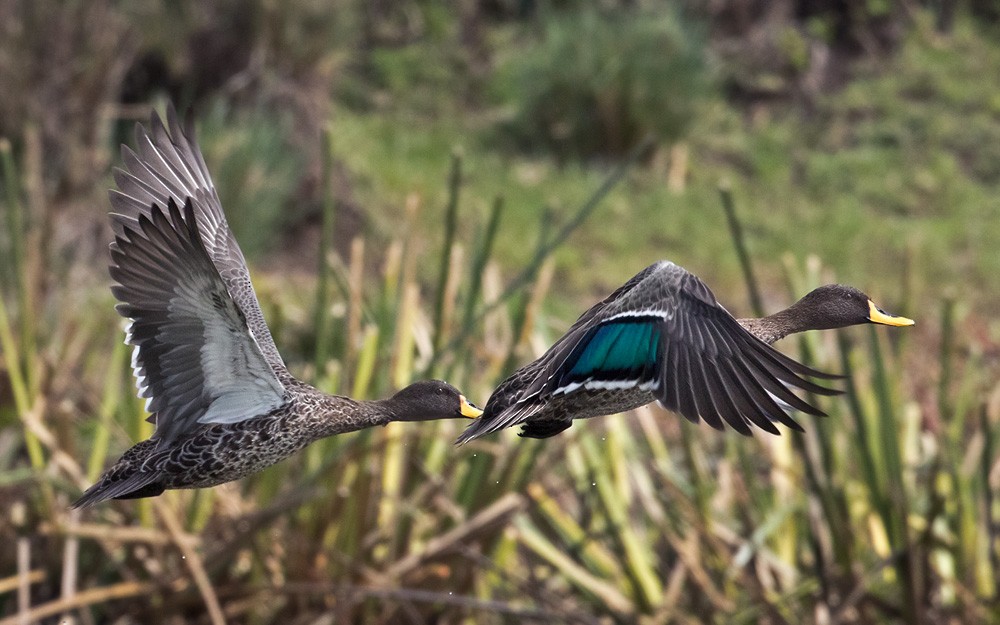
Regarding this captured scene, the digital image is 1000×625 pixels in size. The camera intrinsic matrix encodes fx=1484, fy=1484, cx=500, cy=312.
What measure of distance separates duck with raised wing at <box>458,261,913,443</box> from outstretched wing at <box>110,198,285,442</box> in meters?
0.36

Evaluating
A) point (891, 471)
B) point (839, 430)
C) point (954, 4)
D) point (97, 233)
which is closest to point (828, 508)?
point (891, 471)

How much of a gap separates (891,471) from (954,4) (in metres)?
9.91

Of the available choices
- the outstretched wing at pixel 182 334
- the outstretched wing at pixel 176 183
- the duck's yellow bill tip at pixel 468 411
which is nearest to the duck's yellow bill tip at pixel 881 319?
the duck's yellow bill tip at pixel 468 411

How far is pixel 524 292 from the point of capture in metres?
4.05

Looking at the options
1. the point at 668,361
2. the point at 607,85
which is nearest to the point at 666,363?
the point at 668,361

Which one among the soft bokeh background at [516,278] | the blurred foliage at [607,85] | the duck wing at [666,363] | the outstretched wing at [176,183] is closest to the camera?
the duck wing at [666,363]

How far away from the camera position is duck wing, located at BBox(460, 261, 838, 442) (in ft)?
6.59

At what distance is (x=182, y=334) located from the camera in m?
2.31

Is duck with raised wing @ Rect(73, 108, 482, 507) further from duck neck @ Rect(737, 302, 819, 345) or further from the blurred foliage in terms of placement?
the blurred foliage

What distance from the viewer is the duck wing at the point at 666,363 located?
2.01 meters

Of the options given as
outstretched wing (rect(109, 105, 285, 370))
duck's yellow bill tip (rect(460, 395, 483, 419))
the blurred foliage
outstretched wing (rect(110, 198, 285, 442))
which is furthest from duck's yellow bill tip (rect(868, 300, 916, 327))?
the blurred foliage

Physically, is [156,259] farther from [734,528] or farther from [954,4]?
[954,4]

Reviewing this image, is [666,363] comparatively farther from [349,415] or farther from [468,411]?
[349,415]

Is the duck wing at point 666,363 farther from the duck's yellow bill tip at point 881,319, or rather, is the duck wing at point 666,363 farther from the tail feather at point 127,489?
the tail feather at point 127,489
